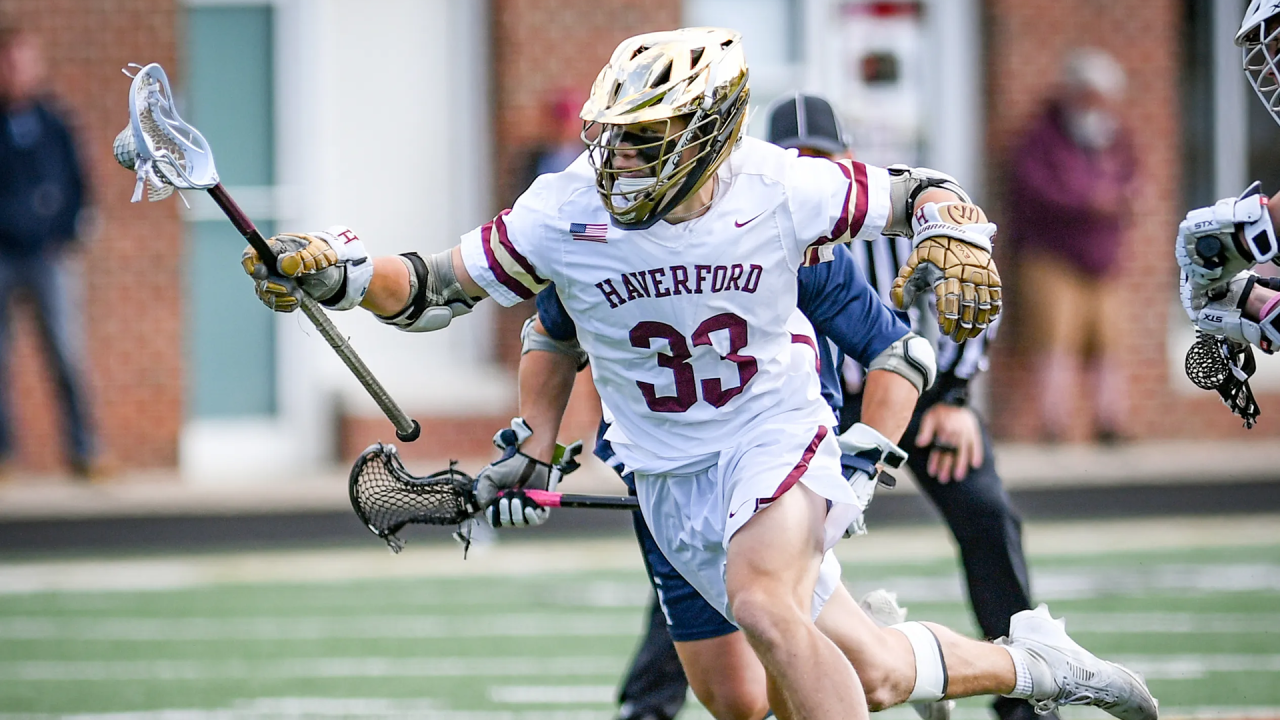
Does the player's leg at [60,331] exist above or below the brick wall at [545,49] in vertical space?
below

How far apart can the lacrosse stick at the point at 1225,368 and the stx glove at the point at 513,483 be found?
171 centimetres

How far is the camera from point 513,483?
484 cm

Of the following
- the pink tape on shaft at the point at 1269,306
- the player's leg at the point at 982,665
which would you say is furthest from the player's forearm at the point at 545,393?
the pink tape on shaft at the point at 1269,306

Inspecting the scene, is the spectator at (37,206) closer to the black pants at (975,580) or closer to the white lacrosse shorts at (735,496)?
the black pants at (975,580)

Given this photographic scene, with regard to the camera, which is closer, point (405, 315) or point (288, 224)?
point (405, 315)

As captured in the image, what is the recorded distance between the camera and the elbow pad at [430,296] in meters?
4.59

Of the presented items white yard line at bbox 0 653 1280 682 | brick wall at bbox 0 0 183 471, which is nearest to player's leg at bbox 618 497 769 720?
white yard line at bbox 0 653 1280 682

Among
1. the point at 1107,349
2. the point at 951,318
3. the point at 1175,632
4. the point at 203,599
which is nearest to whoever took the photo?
the point at 951,318

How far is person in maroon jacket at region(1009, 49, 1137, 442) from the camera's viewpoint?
38.5 feet

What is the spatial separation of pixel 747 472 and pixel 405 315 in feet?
3.20

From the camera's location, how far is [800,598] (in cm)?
418

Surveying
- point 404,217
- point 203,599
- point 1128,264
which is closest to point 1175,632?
point 203,599

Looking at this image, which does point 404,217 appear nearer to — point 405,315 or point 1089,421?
point 1089,421

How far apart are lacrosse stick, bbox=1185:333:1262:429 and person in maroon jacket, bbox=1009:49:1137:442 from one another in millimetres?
7244
